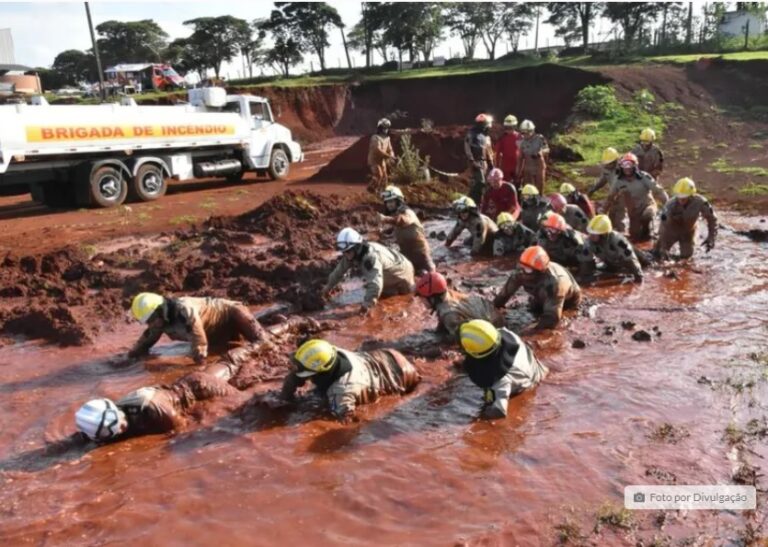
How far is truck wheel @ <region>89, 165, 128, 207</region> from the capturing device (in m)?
15.1

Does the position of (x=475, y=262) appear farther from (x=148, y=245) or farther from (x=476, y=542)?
(x=476, y=542)

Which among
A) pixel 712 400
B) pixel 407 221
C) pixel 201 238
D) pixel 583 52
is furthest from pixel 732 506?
pixel 583 52

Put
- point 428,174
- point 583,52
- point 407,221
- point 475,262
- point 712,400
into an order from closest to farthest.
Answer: point 712,400 → point 407,221 → point 475,262 → point 428,174 → point 583,52

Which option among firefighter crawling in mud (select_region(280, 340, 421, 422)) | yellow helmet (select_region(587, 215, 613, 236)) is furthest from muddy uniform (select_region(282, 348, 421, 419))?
yellow helmet (select_region(587, 215, 613, 236))

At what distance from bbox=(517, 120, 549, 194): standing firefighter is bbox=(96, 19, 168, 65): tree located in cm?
4924

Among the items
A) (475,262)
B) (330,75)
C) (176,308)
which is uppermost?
(330,75)

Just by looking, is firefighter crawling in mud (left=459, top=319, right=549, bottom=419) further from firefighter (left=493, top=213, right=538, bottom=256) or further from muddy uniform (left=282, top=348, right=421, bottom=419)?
firefighter (left=493, top=213, right=538, bottom=256)

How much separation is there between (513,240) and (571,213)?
926mm

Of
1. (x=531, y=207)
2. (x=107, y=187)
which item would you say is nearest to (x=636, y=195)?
(x=531, y=207)

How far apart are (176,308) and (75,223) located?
8.80 meters

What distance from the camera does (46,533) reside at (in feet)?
13.1

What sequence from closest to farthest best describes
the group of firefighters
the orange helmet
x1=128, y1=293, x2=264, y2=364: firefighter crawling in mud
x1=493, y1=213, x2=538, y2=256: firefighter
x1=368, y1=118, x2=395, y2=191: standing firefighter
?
the group of firefighters → x1=128, y1=293, x2=264, y2=364: firefighter crawling in mud → the orange helmet → x1=493, y1=213, x2=538, y2=256: firefighter → x1=368, y1=118, x2=395, y2=191: standing firefighter

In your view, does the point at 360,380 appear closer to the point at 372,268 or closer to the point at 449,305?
the point at 449,305

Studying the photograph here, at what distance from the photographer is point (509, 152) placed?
12.6 metres
